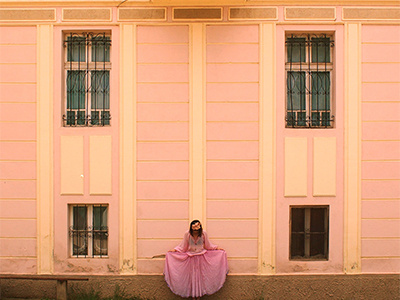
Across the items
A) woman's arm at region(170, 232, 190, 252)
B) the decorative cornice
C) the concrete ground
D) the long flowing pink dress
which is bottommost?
the concrete ground

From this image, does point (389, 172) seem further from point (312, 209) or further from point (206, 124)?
point (206, 124)

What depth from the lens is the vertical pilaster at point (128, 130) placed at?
658 cm

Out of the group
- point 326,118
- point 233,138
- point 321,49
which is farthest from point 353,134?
point 233,138

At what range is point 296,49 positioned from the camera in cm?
685

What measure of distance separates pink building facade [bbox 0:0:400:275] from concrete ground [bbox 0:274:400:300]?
154 millimetres

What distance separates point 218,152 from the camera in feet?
21.6

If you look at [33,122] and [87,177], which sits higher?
[33,122]

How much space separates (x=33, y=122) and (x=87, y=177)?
1377 mm

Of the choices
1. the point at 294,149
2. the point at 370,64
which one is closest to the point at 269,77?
the point at 294,149

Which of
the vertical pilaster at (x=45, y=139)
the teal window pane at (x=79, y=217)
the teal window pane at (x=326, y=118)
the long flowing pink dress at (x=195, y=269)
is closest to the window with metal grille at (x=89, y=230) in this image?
the teal window pane at (x=79, y=217)

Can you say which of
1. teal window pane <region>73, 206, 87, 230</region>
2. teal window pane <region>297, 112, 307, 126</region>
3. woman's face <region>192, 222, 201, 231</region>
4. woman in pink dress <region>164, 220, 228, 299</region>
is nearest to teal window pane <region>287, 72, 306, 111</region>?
teal window pane <region>297, 112, 307, 126</region>

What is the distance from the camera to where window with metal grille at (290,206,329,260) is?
22.2 feet

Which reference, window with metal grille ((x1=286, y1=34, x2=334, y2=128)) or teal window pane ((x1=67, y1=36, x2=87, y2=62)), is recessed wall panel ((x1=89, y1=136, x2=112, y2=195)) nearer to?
teal window pane ((x1=67, y1=36, x2=87, y2=62))

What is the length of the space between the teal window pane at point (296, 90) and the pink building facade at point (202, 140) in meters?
0.27
